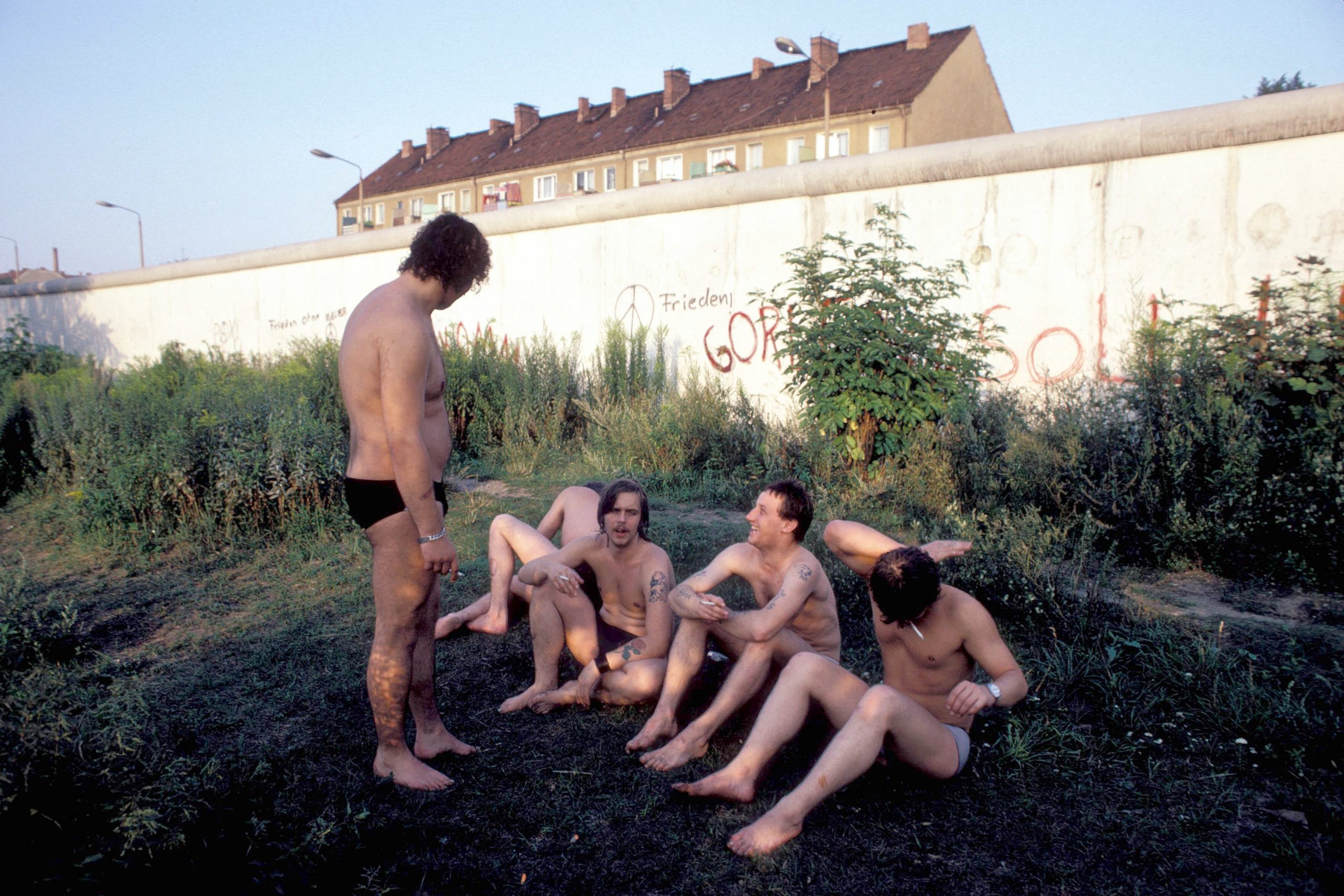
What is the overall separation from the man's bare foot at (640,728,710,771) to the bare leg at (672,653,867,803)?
0.18 m

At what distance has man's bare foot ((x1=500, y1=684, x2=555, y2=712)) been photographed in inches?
148

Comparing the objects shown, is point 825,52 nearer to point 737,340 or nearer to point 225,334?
point 225,334

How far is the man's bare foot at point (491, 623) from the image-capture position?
4641mm

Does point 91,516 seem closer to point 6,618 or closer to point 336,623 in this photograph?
point 6,618

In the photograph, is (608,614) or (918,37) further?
(918,37)

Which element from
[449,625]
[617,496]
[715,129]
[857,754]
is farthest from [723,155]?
[857,754]

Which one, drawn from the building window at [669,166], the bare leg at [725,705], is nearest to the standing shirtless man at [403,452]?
the bare leg at [725,705]

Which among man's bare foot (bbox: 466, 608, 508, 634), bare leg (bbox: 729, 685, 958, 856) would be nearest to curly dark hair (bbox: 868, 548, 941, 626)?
bare leg (bbox: 729, 685, 958, 856)

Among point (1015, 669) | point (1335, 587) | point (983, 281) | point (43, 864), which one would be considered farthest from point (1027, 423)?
point (43, 864)

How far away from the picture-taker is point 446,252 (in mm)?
2938

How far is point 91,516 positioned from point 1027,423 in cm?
711

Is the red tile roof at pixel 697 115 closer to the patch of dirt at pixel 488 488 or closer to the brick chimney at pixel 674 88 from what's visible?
the brick chimney at pixel 674 88

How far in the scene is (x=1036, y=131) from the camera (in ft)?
24.5

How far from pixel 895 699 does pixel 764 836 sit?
595 millimetres
